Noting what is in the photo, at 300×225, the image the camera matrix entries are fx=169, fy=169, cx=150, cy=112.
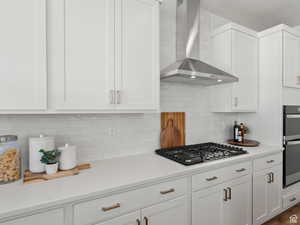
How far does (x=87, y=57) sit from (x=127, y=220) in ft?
3.91

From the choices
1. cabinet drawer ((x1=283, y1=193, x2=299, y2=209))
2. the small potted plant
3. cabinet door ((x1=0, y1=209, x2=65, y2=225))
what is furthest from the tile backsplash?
cabinet drawer ((x1=283, y1=193, x2=299, y2=209))

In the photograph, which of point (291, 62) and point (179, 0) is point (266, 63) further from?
point (179, 0)

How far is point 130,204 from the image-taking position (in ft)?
3.77

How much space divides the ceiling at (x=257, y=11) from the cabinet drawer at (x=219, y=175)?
6.59 feet

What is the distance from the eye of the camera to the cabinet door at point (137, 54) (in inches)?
55.4

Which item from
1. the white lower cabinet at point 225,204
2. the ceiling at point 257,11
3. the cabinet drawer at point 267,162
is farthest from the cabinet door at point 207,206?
the ceiling at point 257,11

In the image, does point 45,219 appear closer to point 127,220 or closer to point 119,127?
point 127,220

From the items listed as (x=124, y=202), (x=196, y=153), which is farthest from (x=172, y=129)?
(x=124, y=202)

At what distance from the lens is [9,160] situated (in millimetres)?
1131

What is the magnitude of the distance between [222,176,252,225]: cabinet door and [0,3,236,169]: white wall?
71 centimetres

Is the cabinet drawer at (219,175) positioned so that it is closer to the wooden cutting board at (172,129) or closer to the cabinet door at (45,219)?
the wooden cutting board at (172,129)

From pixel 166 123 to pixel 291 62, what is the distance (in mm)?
1898

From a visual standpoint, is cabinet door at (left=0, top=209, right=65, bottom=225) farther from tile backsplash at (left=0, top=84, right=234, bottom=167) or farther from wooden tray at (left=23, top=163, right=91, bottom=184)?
tile backsplash at (left=0, top=84, right=234, bottom=167)

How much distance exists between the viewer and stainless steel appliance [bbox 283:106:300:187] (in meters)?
2.19
